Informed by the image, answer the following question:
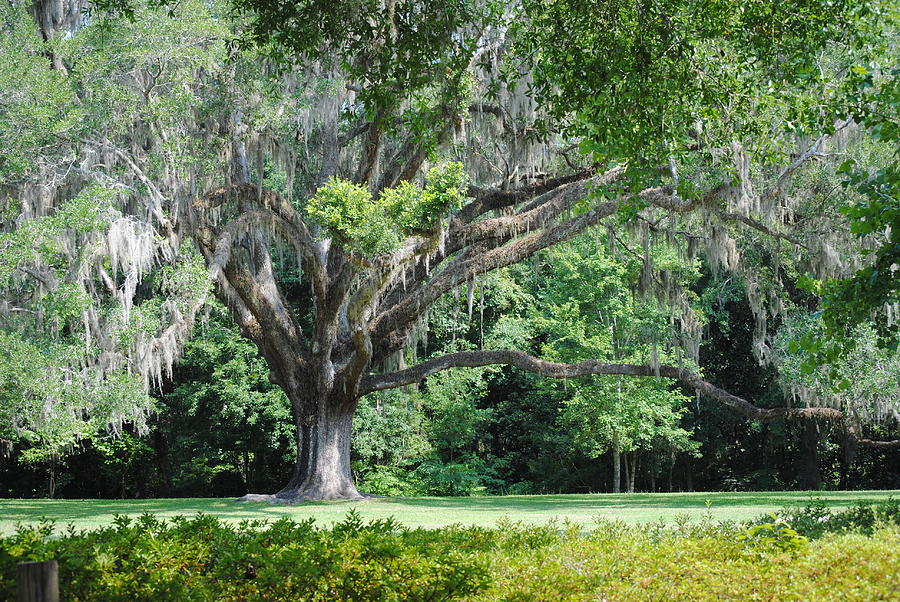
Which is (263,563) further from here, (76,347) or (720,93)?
(76,347)

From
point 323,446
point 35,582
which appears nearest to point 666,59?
point 35,582

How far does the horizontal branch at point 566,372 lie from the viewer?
17516 mm

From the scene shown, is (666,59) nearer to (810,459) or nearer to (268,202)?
(268,202)

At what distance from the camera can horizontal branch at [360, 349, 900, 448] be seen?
690 inches

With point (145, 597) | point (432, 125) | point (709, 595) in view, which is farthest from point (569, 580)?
point (432, 125)

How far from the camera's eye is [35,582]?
3.19m

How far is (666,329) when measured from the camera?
24188mm

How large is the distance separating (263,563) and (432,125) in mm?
4962

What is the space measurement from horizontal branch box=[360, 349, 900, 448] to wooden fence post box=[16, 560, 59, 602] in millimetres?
14437

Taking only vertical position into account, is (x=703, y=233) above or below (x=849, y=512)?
above

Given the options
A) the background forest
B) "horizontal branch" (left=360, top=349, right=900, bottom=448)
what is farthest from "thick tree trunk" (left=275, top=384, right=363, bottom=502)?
the background forest

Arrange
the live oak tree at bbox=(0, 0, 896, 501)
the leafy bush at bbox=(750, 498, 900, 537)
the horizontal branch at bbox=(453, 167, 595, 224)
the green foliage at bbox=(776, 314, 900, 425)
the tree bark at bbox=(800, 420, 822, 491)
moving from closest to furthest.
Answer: the leafy bush at bbox=(750, 498, 900, 537)
the live oak tree at bbox=(0, 0, 896, 501)
the green foliage at bbox=(776, 314, 900, 425)
the horizontal branch at bbox=(453, 167, 595, 224)
the tree bark at bbox=(800, 420, 822, 491)

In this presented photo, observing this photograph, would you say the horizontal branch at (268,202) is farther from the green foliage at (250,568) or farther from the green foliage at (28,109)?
the green foliage at (250,568)

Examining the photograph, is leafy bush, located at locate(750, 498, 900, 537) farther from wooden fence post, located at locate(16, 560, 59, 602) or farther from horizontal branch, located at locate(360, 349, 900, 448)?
horizontal branch, located at locate(360, 349, 900, 448)
